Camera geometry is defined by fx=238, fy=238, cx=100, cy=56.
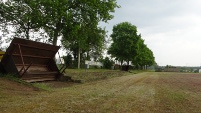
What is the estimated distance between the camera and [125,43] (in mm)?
60094

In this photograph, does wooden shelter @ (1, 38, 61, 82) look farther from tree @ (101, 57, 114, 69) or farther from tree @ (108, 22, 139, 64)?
tree @ (101, 57, 114, 69)

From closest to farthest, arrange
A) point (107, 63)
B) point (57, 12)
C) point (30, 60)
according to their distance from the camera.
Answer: point (30, 60) < point (57, 12) < point (107, 63)

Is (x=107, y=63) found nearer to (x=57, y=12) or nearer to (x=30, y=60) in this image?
(x=57, y=12)

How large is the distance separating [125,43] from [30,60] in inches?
1845

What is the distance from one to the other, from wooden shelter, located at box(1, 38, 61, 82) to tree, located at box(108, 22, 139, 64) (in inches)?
1711

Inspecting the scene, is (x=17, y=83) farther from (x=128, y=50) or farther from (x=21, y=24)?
(x=128, y=50)

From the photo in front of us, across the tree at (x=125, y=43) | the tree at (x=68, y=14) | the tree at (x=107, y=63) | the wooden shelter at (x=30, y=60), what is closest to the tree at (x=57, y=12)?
the tree at (x=68, y=14)

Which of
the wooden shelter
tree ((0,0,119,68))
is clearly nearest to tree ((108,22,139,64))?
tree ((0,0,119,68))

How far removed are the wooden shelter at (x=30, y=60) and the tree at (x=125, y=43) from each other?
143 ft

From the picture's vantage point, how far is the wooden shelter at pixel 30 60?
41.3 feet

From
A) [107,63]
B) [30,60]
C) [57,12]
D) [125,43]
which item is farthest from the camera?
Result: [107,63]

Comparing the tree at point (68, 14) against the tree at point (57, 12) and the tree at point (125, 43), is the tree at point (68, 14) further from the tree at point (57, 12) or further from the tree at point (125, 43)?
the tree at point (125, 43)

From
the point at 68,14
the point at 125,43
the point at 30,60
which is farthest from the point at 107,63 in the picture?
the point at 30,60

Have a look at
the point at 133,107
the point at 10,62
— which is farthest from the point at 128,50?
the point at 133,107
